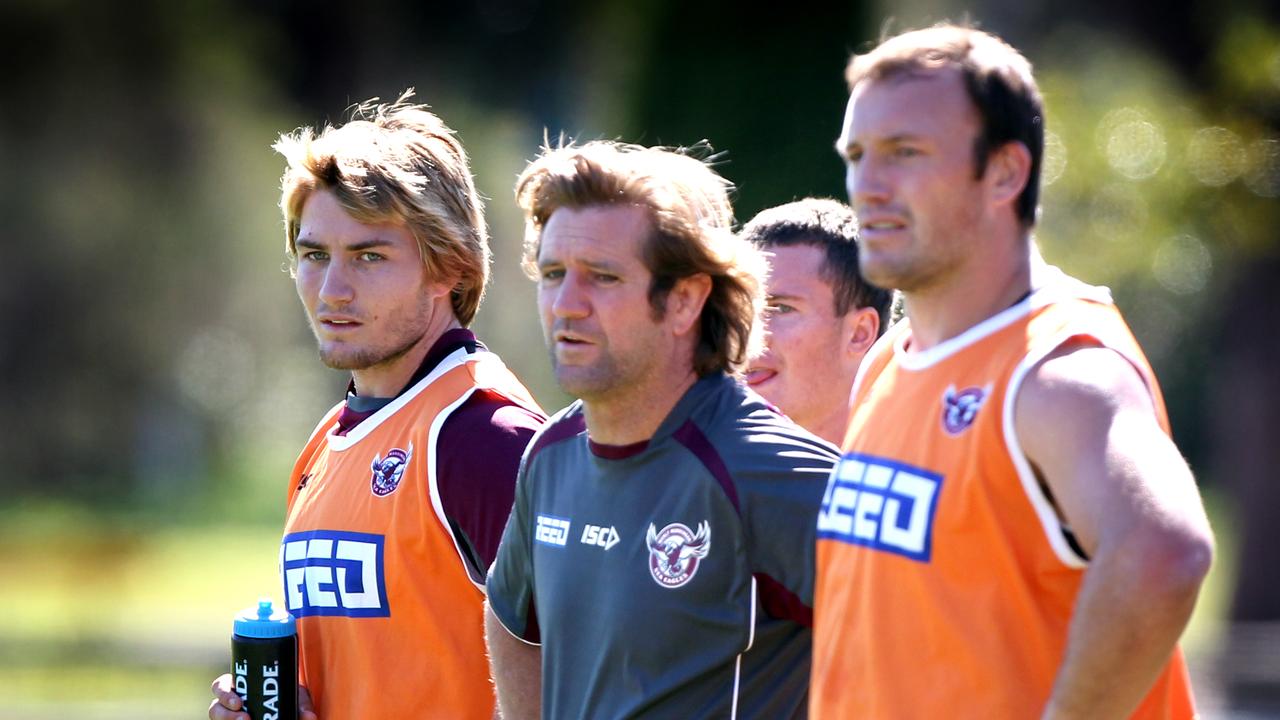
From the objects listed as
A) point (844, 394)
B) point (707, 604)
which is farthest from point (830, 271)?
point (707, 604)

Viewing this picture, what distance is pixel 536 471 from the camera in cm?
352

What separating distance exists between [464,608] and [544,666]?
0.54 meters

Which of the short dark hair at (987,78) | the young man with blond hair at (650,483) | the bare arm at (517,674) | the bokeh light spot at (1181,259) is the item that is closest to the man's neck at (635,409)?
the young man with blond hair at (650,483)

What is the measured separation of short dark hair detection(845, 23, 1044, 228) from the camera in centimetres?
276

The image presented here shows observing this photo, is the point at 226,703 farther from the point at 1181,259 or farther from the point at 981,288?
the point at 1181,259

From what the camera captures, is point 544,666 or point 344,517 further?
point 344,517

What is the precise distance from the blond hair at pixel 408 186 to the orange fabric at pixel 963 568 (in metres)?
1.67

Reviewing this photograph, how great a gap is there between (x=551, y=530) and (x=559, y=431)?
10.2 inches

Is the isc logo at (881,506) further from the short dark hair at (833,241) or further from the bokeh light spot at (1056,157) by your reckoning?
the bokeh light spot at (1056,157)

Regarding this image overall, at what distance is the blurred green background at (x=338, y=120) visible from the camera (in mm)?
14898

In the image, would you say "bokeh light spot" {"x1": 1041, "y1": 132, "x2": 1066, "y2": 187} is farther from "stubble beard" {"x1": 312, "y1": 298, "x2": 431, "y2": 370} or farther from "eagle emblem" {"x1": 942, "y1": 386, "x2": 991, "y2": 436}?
"eagle emblem" {"x1": 942, "y1": 386, "x2": 991, "y2": 436}

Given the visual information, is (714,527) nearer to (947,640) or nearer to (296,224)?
(947,640)

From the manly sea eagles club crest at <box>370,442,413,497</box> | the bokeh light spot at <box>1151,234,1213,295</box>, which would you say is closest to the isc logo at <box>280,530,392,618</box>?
the manly sea eagles club crest at <box>370,442,413,497</box>

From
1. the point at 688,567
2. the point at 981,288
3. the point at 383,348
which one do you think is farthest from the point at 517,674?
the point at 981,288
